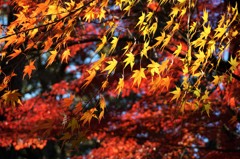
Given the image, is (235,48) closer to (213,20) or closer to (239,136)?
(213,20)

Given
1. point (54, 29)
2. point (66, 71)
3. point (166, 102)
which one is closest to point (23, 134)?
point (166, 102)

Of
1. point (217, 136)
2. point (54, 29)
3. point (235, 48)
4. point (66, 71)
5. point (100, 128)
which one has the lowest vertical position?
point (66, 71)

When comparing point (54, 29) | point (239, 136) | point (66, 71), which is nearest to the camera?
point (54, 29)

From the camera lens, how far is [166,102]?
1004cm

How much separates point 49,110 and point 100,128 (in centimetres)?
207

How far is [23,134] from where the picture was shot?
34.1 feet

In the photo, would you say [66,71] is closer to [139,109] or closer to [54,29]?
[139,109]

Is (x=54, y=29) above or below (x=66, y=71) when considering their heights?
above

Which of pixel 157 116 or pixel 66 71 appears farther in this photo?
pixel 66 71

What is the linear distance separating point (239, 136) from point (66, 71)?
15780mm

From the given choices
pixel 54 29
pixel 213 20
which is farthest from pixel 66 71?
pixel 54 29

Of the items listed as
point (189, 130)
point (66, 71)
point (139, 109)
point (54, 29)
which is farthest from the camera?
point (66, 71)

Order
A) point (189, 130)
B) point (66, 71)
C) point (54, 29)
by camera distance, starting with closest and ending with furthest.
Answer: point (54, 29) < point (189, 130) < point (66, 71)

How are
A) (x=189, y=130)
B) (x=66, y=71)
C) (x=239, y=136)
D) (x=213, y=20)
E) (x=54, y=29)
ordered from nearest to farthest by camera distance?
(x=54, y=29) < (x=213, y=20) < (x=239, y=136) < (x=189, y=130) < (x=66, y=71)
